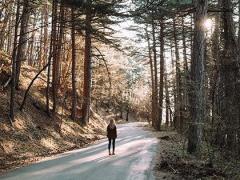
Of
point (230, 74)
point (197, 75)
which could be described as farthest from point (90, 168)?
point (230, 74)

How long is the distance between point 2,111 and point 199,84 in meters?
8.97

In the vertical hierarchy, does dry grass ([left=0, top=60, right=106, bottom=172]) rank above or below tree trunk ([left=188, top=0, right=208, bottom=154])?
below

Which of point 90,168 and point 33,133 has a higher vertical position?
point 33,133

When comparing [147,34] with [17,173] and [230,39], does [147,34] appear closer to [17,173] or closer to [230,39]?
[230,39]

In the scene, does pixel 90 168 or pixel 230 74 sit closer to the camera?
pixel 90 168

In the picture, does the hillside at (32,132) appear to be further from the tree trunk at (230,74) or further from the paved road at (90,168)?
the tree trunk at (230,74)

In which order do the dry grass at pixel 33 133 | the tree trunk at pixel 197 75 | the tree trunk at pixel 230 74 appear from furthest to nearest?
1. the tree trunk at pixel 230 74
2. the tree trunk at pixel 197 75
3. the dry grass at pixel 33 133

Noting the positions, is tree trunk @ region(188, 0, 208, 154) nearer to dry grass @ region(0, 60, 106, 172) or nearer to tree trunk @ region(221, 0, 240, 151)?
tree trunk @ region(221, 0, 240, 151)

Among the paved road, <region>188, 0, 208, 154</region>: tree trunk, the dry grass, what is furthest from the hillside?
<region>188, 0, 208, 154</region>: tree trunk

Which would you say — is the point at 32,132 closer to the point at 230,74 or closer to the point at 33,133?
the point at 33,133

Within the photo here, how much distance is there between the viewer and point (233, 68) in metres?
16.8

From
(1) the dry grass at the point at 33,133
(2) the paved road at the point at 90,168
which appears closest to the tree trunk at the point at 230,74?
(2) the paved road at the point at 90,168

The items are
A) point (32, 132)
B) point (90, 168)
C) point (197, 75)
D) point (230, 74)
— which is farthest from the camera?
point (32, 132)

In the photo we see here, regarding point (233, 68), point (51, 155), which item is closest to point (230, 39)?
point (233, 68)
